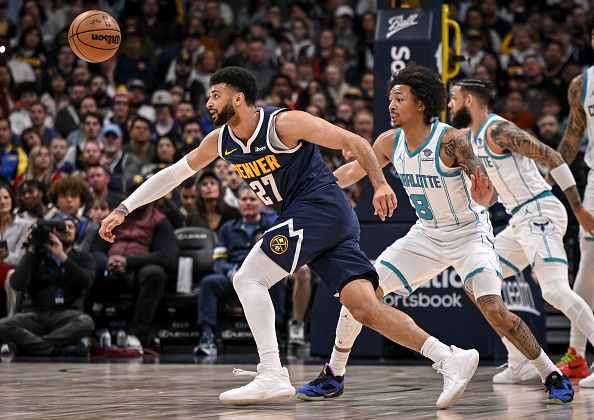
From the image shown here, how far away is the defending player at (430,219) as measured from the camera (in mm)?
6621

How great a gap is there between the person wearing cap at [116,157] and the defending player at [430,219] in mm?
7046

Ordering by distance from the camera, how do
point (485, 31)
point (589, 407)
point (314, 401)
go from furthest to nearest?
point (485, 31)
point (314, 401)
point (589, 407)

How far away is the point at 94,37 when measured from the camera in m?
8.02

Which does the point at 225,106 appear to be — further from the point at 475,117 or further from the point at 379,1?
the point at 379,1

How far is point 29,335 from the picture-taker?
11.0 m

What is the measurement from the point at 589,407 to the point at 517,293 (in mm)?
3780

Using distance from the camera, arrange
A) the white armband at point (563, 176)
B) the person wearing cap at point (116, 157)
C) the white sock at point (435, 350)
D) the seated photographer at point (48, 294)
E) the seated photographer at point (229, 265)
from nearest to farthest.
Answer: the white sock at point (435, 350) < the white armband at point (563, 176) < the seated photographer at point (48, 294) < the seated photographer at point (229, 265) < the person wearing cap at point (116, 157)

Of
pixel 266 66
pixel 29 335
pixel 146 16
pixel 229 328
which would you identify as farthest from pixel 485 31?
pixel 29 335

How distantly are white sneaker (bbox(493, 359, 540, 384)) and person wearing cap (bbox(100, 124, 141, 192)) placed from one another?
6736 mm

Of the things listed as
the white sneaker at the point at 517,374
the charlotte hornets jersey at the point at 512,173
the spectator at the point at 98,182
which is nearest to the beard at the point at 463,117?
the charlotte hornets jersey at the point at 512,173

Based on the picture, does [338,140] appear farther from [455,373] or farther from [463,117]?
[463,117]

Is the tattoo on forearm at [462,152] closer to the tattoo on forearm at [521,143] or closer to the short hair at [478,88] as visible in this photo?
the tattoo on forearm at [521,143]

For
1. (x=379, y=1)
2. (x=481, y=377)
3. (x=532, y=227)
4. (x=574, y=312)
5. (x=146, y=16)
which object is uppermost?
(x=146, y=16)

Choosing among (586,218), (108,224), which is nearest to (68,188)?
(108,224)
